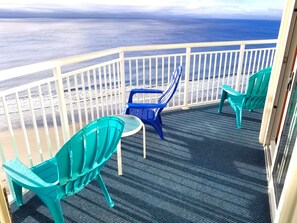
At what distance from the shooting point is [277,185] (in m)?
2.08

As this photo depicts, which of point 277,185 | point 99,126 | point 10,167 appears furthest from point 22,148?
point 277,185

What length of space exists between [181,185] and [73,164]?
3.90 ft

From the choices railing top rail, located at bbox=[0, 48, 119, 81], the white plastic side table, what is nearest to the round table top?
the white plastic side table

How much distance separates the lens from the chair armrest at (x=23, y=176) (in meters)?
1.58

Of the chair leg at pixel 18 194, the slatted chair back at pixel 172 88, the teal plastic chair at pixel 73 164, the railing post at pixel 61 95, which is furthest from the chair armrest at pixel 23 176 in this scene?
the slatted chair back at pixel 172 88

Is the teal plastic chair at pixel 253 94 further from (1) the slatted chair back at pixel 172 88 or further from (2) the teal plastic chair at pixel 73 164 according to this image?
(2) the teal plastic chair at pixel 73 164

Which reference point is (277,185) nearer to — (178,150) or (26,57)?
(178,150)

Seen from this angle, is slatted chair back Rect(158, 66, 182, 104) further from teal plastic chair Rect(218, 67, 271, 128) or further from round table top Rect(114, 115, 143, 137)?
teal plastic chair Rect(218, 67, 271, 128)

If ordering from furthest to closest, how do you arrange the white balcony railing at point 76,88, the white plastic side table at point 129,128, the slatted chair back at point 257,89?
the slatted chair back at point 257,89, the white plastic side table at point 129,128, the white balcony railing at point 76,88

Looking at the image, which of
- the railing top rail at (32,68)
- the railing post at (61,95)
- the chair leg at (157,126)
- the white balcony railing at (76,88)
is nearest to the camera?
the railing top rail at (32,68)

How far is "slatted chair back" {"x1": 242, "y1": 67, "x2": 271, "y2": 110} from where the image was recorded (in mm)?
3350

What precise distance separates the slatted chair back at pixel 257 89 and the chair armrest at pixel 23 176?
2.91 m

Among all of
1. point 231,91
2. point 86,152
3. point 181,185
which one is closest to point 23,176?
point 86,152

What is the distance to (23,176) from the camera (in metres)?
1.64
